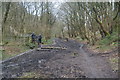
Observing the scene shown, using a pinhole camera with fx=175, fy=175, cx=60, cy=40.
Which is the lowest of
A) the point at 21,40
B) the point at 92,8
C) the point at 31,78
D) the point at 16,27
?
the point at 31,78

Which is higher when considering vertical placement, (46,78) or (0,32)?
(0,32)

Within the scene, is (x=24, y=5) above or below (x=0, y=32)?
above

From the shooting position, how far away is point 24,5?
28.2 m

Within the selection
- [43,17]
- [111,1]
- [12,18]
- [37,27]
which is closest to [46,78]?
[111,1]

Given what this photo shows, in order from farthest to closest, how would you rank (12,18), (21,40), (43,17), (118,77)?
(43,17), (12,18), (21,40), (118,77)

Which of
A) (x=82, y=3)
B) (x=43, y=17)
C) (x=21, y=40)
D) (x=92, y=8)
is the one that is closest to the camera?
(x=92, y=8)

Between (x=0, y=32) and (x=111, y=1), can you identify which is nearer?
(x=111, y=1)

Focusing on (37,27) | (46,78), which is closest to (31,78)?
(46,78)

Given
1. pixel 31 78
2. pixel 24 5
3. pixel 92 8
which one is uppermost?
pixel 24 5

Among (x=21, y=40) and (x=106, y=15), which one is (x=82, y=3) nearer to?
(x=106, y=15)

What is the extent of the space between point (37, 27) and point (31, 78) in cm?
2781

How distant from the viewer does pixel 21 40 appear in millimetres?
24359

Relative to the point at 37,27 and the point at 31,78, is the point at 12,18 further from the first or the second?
the point at 31,78

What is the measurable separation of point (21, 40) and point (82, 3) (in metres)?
9.69
